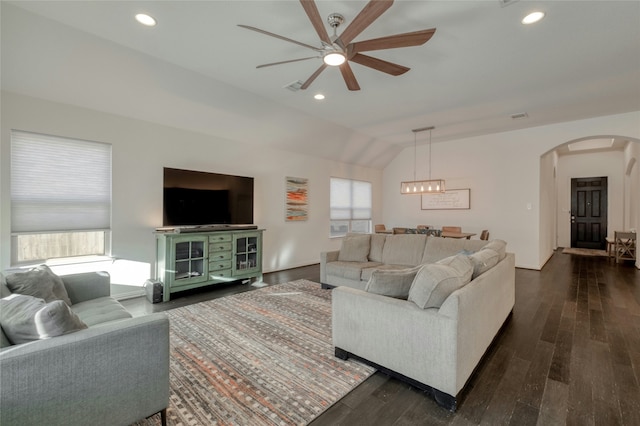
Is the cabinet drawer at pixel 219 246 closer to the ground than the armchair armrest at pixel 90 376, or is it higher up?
higher up

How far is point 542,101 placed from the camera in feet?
14.5

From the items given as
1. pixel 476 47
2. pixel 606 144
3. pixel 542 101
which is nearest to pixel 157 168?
pixel 476 47

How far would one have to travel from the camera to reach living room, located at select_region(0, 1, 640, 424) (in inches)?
119

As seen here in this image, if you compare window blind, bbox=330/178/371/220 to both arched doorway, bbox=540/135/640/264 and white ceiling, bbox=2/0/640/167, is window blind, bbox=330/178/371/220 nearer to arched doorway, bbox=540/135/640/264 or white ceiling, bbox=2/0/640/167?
white ceiling, bbox=2/0/640/167

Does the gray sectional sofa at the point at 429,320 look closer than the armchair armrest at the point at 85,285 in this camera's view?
Yes

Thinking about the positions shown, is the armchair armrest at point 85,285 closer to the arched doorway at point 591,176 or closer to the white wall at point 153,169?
the white wall at point 153,169

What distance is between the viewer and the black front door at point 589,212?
8.42 metres

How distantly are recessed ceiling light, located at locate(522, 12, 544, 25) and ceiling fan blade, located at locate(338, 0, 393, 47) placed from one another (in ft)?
5.17

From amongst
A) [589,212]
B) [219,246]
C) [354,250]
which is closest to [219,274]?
[219,246]

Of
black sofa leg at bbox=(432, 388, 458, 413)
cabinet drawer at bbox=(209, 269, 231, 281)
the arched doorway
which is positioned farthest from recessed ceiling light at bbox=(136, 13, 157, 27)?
the arched doorway

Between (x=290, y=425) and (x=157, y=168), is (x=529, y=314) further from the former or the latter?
(x=157, y=168)

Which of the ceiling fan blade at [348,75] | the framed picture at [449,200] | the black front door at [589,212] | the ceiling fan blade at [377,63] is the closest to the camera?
the ceiling fan blade at [377,63]

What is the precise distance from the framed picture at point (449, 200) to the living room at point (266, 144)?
0.14 meters

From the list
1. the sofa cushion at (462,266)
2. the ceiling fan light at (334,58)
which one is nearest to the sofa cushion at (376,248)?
the sofa cushion at (462,266)
